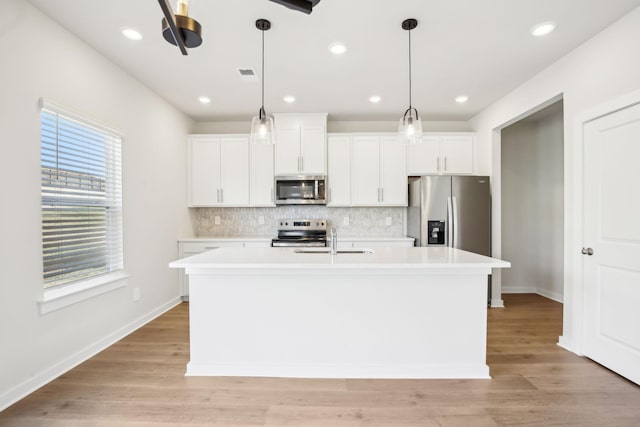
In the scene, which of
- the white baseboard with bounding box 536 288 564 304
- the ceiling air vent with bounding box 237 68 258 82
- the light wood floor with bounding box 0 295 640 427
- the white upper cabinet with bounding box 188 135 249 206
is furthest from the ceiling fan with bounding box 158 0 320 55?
the white baseboard with bounding box 536 288 564 304

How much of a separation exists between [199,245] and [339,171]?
215 centimetres

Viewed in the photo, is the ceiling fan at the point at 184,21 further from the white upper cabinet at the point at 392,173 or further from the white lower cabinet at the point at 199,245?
the white upper cabinet at the point at 392,173

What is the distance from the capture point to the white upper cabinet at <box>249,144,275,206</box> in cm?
457

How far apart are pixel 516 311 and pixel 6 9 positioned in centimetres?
534

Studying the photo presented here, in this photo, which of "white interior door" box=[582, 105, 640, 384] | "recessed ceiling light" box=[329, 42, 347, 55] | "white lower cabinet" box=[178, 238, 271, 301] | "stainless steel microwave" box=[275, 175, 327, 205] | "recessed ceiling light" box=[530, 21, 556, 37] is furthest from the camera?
"stainless steel microwave" box=[275, 175, 327, 205]

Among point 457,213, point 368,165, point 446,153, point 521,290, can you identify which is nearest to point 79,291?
point 368,165

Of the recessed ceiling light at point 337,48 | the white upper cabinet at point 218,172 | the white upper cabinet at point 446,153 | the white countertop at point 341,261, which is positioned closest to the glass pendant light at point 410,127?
the recessed ceiling light at point 337,48

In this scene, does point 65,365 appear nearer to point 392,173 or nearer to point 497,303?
point 392,173

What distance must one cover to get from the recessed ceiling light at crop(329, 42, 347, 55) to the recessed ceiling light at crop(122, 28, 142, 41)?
1515mm

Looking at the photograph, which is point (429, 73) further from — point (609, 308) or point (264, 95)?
point (609, 308)

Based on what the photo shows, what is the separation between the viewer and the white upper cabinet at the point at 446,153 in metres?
4.50

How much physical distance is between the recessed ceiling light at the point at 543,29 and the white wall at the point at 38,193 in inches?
141

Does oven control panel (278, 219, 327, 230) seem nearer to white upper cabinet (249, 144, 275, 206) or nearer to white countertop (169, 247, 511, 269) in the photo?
white upper cabinet (249, 144, 275, 206)

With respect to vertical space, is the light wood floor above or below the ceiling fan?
below
